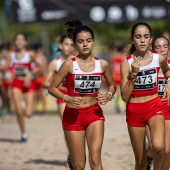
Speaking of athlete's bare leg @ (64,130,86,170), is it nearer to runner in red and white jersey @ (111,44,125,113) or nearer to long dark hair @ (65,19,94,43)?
long dark hair @ (65,19,94,43)

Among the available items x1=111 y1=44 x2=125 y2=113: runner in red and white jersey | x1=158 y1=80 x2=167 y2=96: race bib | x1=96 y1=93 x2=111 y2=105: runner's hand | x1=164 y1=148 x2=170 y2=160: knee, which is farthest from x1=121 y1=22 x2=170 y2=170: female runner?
x1=111 y1=44 x2=125 y2=113: runner in red and white jersey

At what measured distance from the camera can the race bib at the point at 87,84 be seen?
8.45 meters

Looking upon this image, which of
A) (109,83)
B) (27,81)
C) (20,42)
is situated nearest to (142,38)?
(109,83)

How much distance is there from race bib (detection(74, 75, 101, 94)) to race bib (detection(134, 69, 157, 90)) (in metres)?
0.50

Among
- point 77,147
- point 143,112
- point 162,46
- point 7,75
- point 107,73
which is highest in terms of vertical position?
point 162,46

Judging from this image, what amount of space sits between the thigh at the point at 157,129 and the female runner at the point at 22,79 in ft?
21.5

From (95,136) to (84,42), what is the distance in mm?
1192

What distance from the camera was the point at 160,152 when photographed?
8211mm

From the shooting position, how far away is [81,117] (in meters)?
8.47

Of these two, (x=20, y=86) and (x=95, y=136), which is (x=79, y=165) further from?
(x=20, y=86)

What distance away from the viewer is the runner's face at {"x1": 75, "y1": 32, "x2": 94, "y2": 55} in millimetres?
8477

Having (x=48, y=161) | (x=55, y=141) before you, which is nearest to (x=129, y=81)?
(x=48, y=161)

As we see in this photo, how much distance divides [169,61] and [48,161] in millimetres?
3637

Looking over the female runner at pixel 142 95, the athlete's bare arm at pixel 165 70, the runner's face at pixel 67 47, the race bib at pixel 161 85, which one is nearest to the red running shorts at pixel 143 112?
the female runner at pixel 142 95
